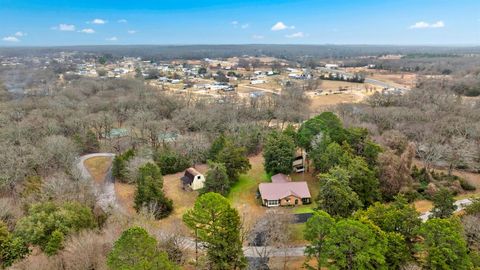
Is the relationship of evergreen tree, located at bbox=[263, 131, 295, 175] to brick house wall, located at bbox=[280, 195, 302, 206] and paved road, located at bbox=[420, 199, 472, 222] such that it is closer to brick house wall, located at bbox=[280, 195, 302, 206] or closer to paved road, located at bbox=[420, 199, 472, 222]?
brick house wall, located at bbox=[280, 195, 302, 206]

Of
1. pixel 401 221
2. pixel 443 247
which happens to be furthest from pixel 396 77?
pixel 443 247

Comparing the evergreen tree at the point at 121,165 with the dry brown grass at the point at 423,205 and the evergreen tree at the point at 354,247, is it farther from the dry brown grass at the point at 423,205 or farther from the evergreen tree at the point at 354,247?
the dry brown grass at the point at 423,205

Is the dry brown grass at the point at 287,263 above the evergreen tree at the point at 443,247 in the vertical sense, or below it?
below

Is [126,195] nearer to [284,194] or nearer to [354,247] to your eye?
[284,194]

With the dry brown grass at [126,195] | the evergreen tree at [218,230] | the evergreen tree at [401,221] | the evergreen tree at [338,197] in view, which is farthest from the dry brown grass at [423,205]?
the dry brown grass at [126,195]

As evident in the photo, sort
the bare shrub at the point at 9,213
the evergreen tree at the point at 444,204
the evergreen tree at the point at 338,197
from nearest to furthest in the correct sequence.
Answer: the evergreen tree at the point at 444,204
the evergreen tree at the point at 338,197
the bare shrub at the point at 9,213

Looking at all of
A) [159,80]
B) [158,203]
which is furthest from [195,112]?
[159,80]

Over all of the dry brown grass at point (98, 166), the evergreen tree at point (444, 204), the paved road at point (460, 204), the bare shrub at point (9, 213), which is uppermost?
the evergreen tree at point (444, 204)
